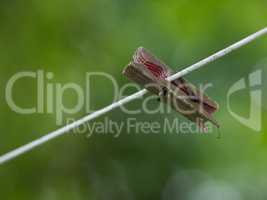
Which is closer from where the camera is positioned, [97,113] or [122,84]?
[97,113]

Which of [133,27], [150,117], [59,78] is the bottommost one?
[150,117]

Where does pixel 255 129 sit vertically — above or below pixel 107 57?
below

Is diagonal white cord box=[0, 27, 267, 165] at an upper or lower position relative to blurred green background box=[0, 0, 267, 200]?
lower

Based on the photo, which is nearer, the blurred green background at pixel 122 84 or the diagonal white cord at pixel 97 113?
the diagonal white cord at pixel 97 113

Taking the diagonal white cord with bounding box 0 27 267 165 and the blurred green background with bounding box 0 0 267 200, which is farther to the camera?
the blurred green background with bounding box 0 0 267 200

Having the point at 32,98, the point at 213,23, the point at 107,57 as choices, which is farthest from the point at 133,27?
the point at 32,98

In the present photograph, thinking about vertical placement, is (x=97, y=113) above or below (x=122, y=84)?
below

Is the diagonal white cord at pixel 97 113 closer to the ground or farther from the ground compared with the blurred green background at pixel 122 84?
closer to the ground

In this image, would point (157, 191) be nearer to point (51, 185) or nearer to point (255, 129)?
point (51, 185)
